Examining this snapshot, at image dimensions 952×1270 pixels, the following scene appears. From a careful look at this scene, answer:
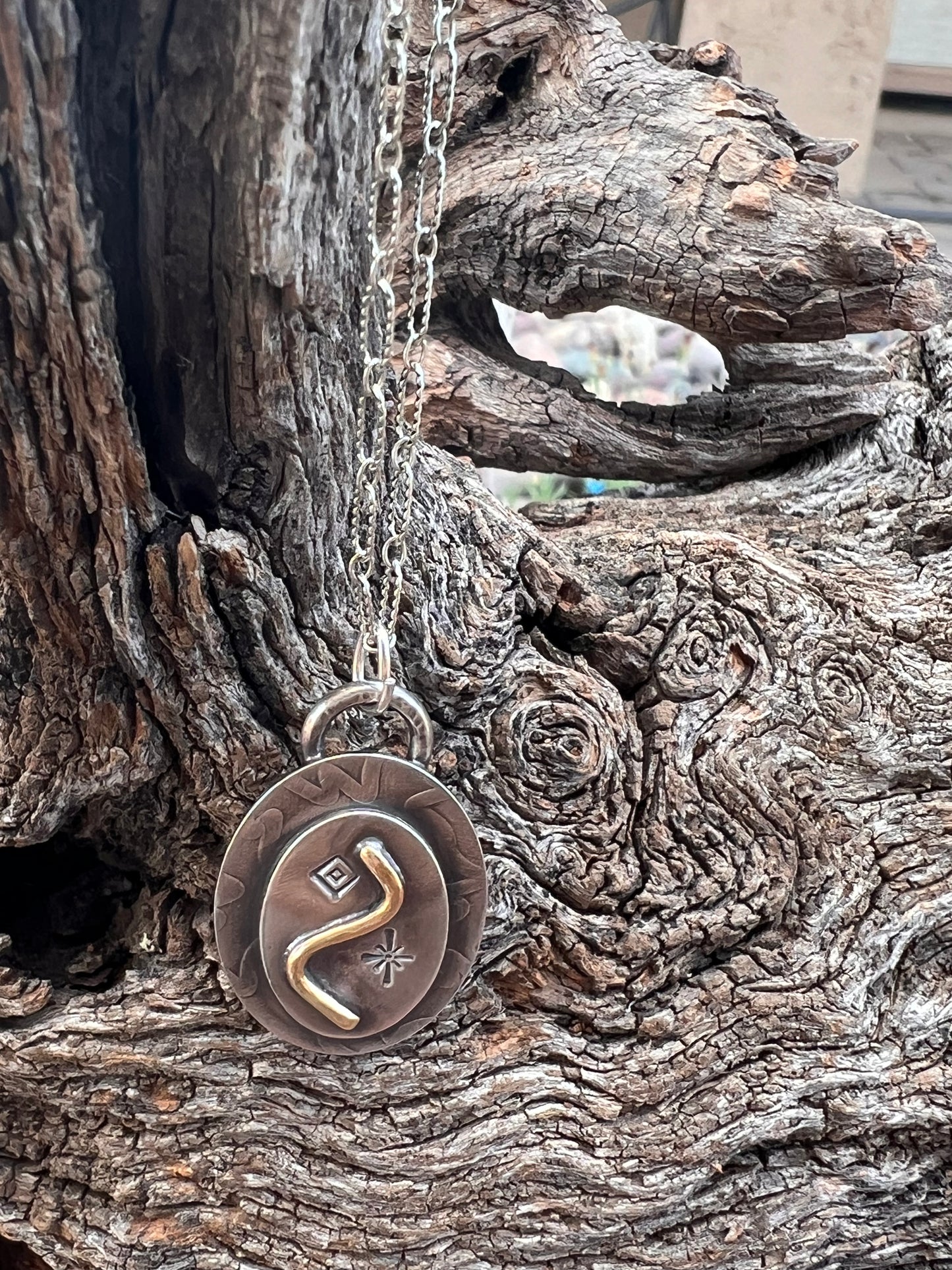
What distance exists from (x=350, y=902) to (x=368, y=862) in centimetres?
6

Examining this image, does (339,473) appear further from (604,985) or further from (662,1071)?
(662,1071)

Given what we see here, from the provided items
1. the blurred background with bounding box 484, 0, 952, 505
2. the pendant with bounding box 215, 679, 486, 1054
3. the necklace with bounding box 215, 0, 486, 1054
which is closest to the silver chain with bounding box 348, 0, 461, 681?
the necklace with bounding box 215, 0, 486, 1054

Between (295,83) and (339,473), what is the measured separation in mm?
469

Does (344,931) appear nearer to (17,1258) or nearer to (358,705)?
(358,705)

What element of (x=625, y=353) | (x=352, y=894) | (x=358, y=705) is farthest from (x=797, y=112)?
(x=352, y=894)

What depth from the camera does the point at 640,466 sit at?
91.0 inches

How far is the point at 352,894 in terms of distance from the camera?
138 centimetres

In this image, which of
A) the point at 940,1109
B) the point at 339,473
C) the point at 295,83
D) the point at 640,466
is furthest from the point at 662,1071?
the point at 295,83

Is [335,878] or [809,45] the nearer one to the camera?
[335,878]

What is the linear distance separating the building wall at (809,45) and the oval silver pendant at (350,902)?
4534mm

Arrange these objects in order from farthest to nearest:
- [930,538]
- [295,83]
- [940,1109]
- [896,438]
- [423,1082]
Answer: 1. [896,438]
2. [930,538]
3. [940,1109]
4. [423,1082]
5. [295,83]

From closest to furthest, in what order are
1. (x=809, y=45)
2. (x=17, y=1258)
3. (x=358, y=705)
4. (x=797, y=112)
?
(x=358, y=705) < (x=17, y=1258) < (x=809, y=45) < (x=797, y=112)

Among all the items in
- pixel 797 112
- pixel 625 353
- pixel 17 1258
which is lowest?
pixel 17 1258

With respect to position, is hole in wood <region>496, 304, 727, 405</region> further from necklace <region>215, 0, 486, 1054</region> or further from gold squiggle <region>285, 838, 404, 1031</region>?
gold squiggle <region>285, 838, 404, 1031</region>
